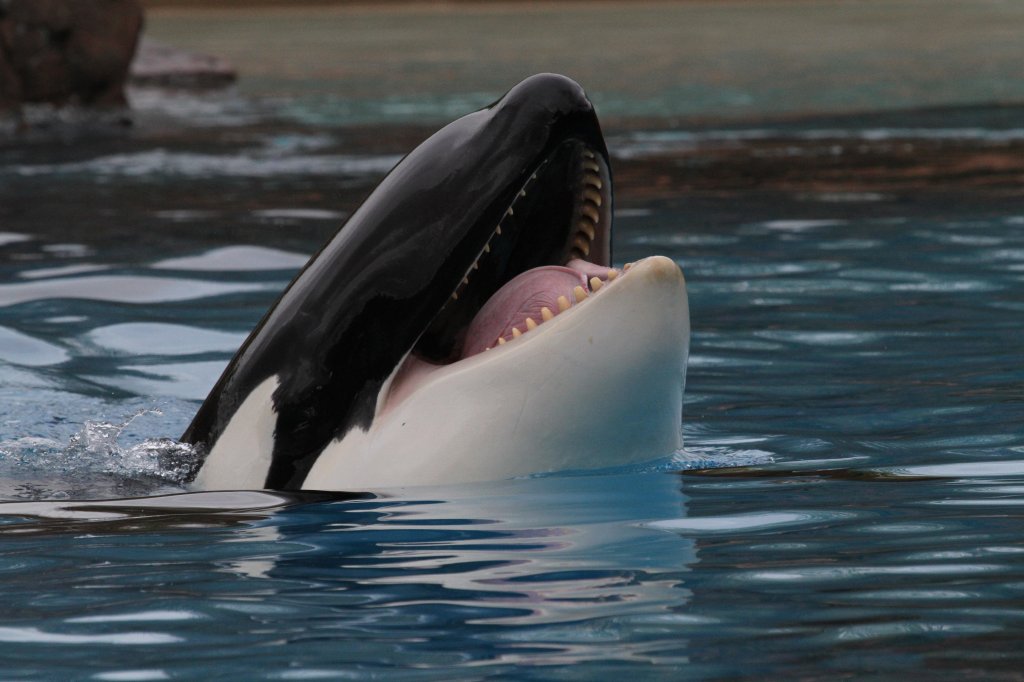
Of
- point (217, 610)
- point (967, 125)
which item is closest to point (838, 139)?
point (967, 125)

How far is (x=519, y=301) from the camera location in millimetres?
3607

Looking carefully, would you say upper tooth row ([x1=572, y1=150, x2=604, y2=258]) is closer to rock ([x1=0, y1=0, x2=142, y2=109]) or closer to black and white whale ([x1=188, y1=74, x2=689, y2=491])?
black and white whale ([x1=188, y1=74, x2=689, y2=491])

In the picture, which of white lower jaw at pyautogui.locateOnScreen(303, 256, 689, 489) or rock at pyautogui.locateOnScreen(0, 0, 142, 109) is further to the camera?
rock at pyautogui.locateOnScreen(0, 0, 142, 109)

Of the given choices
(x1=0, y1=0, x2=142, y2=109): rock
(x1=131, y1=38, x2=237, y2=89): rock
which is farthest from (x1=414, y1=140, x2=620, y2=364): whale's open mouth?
(x1=131, y1=38, x2=237, y2=89): rock

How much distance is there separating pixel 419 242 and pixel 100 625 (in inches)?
41.0

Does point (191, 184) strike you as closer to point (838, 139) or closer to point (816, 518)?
point (838, 139)

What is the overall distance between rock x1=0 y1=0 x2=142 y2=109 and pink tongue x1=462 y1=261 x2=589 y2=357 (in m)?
13.0

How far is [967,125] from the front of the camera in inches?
526

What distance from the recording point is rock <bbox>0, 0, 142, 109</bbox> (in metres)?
15.8

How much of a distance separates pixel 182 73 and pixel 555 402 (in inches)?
740

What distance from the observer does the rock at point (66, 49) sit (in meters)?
15.8

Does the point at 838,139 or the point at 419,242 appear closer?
the point at 419,242

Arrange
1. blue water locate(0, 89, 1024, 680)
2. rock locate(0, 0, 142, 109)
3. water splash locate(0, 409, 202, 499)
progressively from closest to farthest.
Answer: blue water locate(0, 89, 1024, 680) → water splash locate(0, 409, 202, 499) → rock locate(0, 0, 142, 109)

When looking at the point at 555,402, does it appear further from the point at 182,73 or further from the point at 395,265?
the point at 182,73
